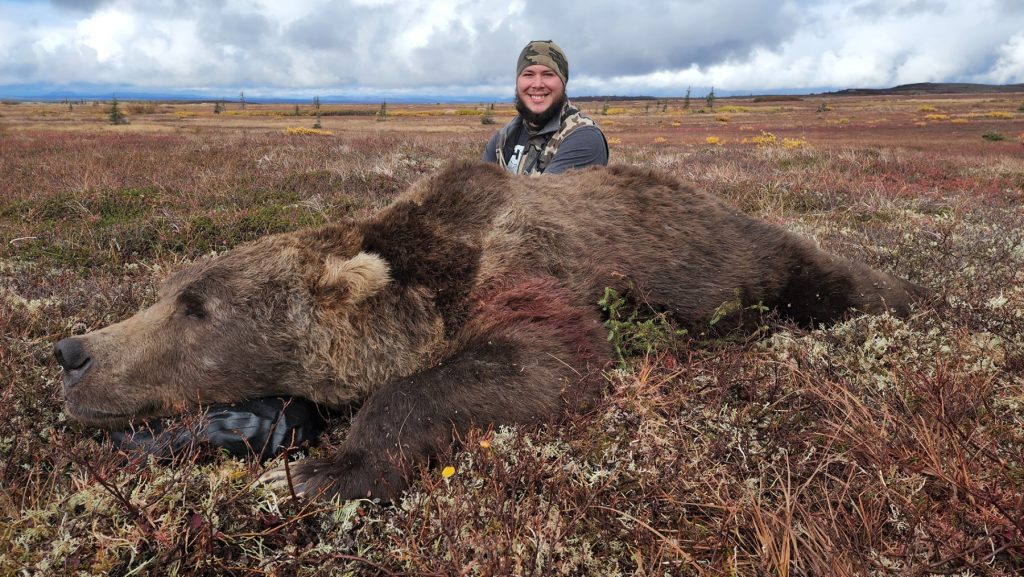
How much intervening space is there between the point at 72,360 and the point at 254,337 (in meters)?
0.91

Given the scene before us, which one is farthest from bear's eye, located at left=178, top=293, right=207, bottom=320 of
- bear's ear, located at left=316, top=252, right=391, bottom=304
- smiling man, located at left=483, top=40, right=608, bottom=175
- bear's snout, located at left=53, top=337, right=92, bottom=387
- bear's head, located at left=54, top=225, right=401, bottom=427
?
smiling man, located at left=483, top=40, right=608, bottom=175

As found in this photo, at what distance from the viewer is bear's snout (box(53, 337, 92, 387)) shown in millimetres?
3008

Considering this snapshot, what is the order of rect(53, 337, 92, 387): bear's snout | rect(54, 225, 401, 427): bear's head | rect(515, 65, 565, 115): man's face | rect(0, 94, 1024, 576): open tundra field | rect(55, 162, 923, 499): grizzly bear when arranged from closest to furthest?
rect(0, 94, 1024, 576): open tundra field
rect(55, 162, 923, 499): grizzly bear
rect(53, 337, 92, 387): bear's snout
rect(54, 225, 401, 427): bear's head
rect(515, 65, 565, 115): man's face

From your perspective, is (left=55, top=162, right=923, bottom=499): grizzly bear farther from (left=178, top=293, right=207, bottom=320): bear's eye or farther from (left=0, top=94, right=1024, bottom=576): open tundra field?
(left=0, top=94, right=1024, bottom=576): open tundra field

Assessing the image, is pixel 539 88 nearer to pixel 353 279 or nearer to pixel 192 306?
pixel 353 279

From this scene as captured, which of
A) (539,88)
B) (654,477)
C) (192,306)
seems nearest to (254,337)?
(192,306)

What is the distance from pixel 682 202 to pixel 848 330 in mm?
1514

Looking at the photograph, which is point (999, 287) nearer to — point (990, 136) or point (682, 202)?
point (682, 202)

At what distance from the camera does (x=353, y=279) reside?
128 inches

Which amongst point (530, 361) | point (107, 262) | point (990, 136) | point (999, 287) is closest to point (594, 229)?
point (530, 361)

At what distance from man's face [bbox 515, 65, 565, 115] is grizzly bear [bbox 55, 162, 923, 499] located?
3.00 metres

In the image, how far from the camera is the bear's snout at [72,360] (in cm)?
301

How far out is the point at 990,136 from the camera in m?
27.0

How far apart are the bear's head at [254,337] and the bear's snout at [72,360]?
0.07m
